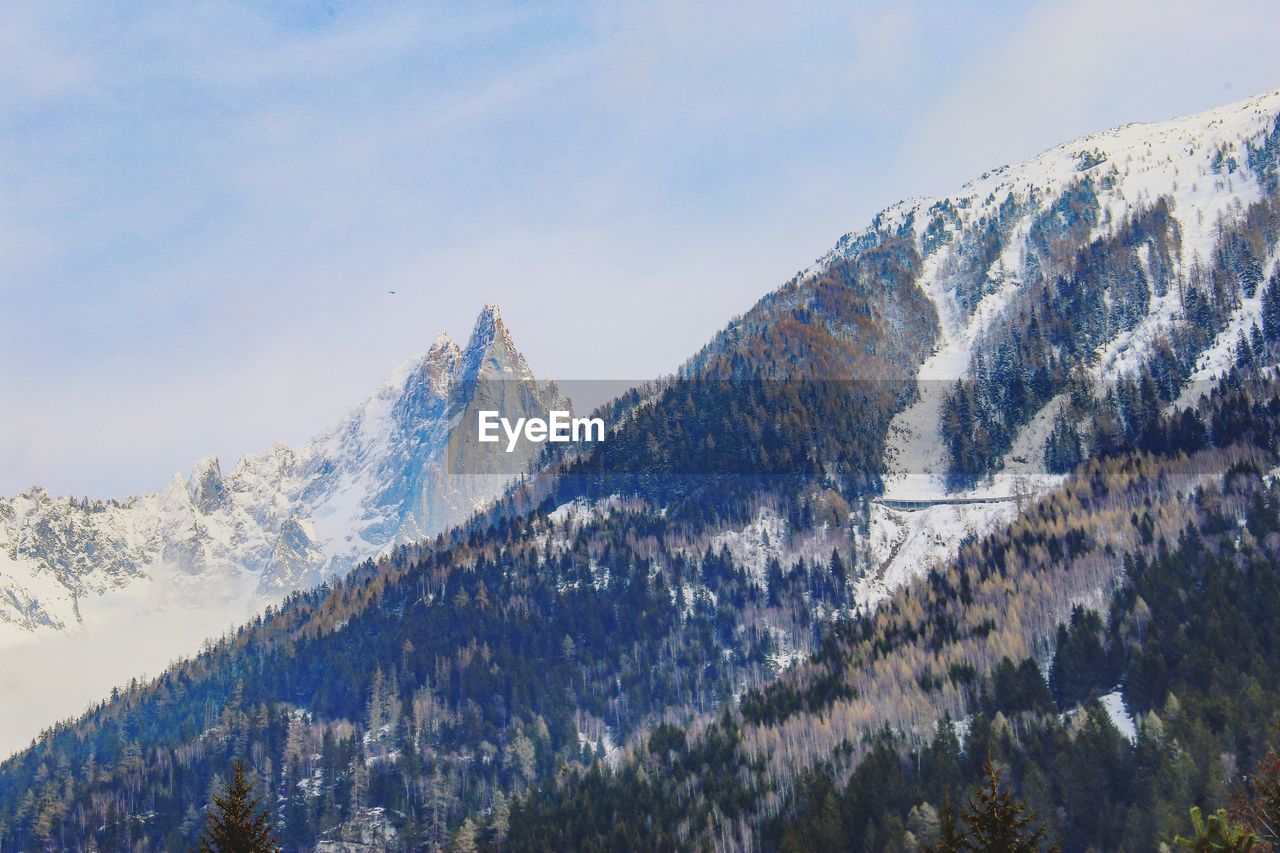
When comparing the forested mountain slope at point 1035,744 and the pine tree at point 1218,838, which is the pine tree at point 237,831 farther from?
the forested mountain slope at point 1035,744

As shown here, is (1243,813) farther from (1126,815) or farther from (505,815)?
(505,815)

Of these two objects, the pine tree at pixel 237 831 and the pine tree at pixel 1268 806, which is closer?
the pine tree at pixel 1268 806

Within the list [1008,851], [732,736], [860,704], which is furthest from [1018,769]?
[1008,851]

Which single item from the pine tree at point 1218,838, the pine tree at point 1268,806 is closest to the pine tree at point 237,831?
the pine tree at point 1218,838

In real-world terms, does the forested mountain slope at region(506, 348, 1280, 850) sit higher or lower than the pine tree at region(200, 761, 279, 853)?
lower

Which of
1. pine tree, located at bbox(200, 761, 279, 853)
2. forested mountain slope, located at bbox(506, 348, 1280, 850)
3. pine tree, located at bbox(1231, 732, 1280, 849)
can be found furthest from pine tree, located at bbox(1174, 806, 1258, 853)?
forested mountain slope, located at bbox(506, 348, 1280, 850)

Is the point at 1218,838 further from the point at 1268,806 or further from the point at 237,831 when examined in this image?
the point at 237,831

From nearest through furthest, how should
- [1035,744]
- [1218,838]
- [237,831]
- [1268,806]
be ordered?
[1218,838], [1268,806], [237,831], [1035,744]

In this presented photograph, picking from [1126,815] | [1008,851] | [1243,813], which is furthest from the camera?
[1126,815]

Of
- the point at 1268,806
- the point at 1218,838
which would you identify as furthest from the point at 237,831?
the point at 1268,806

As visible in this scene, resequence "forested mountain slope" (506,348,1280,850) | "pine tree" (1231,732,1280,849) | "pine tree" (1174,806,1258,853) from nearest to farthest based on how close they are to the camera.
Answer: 1. "pine tree" (1174,806,1258,853)
2. "pine tree" (1231,732,1280,849)
3. "forested mountain slope" (506,348,1280,850)

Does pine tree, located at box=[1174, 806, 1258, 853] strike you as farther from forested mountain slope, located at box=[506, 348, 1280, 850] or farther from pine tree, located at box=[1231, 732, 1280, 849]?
forested mountain slope, located at box=[506, 348, 1280, 850]
